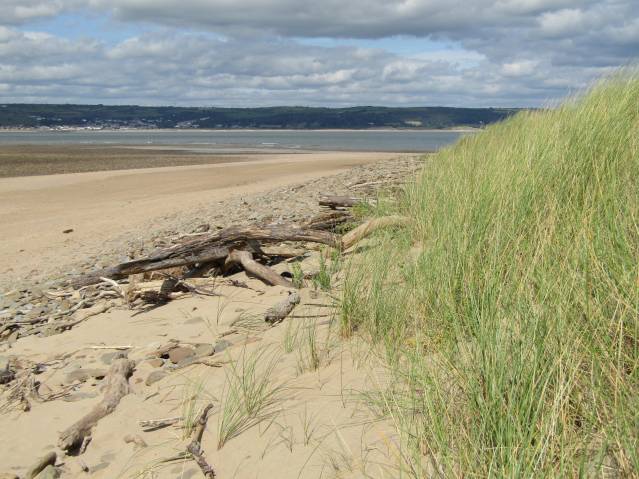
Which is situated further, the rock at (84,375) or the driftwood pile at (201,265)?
the driftwood pile at (201,265)

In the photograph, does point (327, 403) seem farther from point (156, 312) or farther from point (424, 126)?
point (424, 126)

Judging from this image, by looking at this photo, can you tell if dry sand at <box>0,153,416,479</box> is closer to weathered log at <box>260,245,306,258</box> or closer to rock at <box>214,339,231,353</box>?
rock at <box>214,339,231,353</box>

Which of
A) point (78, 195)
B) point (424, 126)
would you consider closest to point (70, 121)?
point (424, 126)

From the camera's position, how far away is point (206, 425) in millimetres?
2975

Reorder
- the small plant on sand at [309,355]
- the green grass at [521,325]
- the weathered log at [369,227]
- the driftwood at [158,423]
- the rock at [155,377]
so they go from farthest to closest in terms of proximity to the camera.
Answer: the weathered log at [369,227], the rock at [155,377], the small plant on sand at [309,355], the driftwood at [158,423], the green grass at [521,325]

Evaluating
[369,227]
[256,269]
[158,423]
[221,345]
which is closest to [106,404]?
[158,423]

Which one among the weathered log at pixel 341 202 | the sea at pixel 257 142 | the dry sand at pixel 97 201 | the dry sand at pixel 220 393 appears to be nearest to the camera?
the dry sand at pixel 220 393

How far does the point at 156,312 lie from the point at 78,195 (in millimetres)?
14212

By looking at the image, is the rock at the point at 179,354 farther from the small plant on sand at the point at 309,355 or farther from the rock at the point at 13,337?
the rock at the point at 13,337

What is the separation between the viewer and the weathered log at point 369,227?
5.47 meters

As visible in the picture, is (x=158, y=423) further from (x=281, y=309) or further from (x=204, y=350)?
(x=281, y=309)

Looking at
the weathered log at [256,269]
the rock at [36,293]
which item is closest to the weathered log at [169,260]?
the weathered log at [256,269]

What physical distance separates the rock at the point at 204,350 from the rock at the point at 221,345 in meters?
0.03

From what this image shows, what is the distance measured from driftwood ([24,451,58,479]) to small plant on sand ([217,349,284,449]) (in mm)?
853
